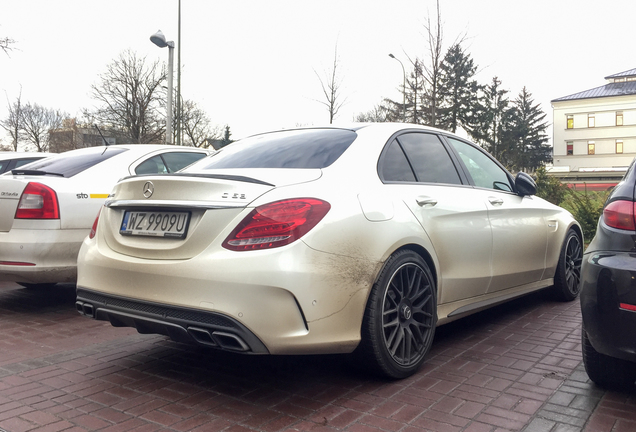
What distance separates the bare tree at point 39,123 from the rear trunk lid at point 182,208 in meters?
62.2

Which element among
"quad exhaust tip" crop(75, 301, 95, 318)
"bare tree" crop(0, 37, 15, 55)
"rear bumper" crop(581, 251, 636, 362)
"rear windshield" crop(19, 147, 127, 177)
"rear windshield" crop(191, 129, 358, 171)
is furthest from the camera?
"bare tree" crop(0, 37, 15, 55)

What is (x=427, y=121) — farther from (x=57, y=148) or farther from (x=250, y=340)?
(x=250, y=340)

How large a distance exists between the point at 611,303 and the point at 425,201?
1.27 metres

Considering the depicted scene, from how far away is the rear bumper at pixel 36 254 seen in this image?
488 centimetres

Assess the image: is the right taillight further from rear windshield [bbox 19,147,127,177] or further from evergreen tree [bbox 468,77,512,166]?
evergreen tree [bbox 468,77,512,166]

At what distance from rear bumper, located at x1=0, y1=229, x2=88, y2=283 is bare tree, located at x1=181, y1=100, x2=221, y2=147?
43049 mm

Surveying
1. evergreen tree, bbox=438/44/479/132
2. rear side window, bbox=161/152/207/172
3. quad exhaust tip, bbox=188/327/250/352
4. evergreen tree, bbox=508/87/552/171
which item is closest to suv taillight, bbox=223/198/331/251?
quad exhaust tip, bbox=188/327/250/352

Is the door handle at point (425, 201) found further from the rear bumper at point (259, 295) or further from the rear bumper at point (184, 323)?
the rear bumper at point (184, 323)

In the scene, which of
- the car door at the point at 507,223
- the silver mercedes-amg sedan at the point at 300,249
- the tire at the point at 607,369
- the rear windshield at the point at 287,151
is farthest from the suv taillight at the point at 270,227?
the car door at the point at 507,223


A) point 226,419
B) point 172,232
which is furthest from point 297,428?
point 172,232

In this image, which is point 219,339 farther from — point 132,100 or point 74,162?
point 132,100

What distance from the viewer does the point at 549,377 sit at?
3.57m

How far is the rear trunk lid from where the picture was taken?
2.96 meters

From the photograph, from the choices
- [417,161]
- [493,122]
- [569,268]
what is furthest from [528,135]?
[417,161]
